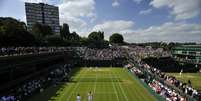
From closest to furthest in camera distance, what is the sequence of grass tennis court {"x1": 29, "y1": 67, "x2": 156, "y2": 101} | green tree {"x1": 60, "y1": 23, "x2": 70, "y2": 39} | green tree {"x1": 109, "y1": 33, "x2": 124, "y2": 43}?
1. grass tennis court {"x1": 29, "y1": 67, "x2": 156, "y2": 101}
2. green tree {"x1": 60, "y1": 23, "x2": 70, "y2": 39}
3. green tree {"x1": 109, "y1": 33, "x2": 124, "y2": 43}

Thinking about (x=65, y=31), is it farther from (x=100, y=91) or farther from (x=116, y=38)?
(x=100, y=91)

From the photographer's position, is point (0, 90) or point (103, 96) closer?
point (0, 90)

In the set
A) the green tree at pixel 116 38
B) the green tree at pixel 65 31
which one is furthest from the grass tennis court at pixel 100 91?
the green tree at pixel 116 38

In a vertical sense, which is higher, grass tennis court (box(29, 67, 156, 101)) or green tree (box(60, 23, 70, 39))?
green tree (box(60, 23, 70, 39))

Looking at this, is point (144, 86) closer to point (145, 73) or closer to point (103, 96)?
point (145, 73)

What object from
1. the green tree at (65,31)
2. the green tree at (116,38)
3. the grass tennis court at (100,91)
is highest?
the green tree at (65,31)

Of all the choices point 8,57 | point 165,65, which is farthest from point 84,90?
point 165,65

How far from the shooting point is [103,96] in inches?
1265

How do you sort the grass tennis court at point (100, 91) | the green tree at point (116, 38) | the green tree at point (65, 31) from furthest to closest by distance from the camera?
the green tree at point (116, 38) → the green tree at point (65, 31) → the grass tennis court at point (100, 91)

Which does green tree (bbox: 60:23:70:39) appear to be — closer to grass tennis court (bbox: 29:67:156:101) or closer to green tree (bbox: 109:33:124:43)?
green tree (bbox: 109:33:124:43)

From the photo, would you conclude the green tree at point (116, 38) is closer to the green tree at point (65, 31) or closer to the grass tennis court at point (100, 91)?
the green tree at point (65, 31)

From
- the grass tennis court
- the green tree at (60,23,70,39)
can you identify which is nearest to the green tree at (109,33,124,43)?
the green tree at (60,23,70,39)

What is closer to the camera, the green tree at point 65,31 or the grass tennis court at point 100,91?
the grass tennis court at point 100,91

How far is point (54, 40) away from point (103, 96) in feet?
246
